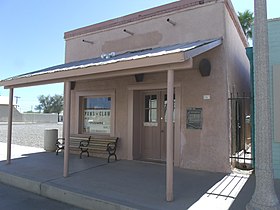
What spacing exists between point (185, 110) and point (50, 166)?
14.3ft

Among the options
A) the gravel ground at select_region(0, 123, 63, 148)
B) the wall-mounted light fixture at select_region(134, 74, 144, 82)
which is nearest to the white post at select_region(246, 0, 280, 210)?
the wall-mounted light fixture at select_region(134, 74, 144, 82)

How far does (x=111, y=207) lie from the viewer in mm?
4617

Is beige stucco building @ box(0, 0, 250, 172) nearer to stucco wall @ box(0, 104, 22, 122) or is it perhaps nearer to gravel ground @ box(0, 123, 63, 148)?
gravel ground @ box(0, 123, 63, 148)

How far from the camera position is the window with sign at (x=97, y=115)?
975 centimetres


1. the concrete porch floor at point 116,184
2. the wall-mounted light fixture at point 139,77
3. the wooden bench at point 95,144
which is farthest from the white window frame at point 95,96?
the concrete porch floor at point 116,184

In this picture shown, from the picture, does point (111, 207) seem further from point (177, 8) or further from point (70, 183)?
point (177, 8)

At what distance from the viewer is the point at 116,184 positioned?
583cm

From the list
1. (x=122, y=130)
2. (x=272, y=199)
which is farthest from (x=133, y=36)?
(x=272, y=199)

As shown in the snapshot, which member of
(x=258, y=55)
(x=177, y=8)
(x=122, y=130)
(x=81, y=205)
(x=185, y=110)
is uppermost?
(x=177, y=8)

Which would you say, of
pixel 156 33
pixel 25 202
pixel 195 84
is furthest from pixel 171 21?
pixel 25 202

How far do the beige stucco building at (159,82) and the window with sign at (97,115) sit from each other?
4cm

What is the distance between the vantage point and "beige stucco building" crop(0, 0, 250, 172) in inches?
263

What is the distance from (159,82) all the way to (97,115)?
3.18m

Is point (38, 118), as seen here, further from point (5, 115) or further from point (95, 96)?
point (95, 96)
